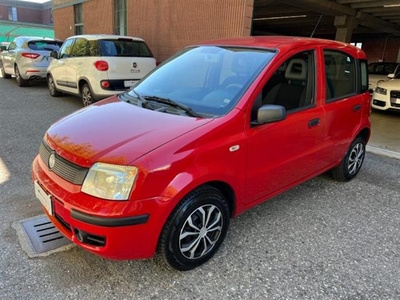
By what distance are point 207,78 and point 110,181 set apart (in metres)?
1.40

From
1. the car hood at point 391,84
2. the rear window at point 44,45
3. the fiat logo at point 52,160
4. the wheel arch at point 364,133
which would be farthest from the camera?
the rear window at point 44,45

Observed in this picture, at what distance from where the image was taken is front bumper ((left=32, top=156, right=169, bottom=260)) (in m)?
2.00

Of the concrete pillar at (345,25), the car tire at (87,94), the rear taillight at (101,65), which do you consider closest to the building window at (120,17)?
the car tire at (87,94)

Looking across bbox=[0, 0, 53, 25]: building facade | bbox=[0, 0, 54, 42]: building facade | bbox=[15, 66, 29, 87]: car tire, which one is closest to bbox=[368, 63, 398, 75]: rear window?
bbox=[15, 66, 29, 87]: car tire

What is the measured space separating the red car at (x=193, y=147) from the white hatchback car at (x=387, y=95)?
6.19 m

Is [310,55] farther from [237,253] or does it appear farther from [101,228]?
[101,228]

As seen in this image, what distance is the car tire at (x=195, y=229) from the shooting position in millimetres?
2221

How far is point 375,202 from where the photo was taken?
3.70 meters

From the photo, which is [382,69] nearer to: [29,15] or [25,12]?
[29,15]

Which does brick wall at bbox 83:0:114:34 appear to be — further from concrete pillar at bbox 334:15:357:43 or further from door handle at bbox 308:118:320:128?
door handle at bbox 308:118:320:128

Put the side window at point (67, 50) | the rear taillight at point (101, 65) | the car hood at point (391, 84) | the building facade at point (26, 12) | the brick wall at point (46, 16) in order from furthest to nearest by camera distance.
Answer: the brick wall at point (46, 16) < the building facade at point (26, 12) < the car hood at point (391, 84) < the side window at point (67, 50) < the rear taillight at point (101, 65)

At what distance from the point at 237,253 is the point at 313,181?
193 centimetres

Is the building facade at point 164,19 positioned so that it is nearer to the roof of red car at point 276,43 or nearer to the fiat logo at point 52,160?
the roof of red car at point 276,43

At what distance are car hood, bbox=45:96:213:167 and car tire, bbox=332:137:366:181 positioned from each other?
92.1 inches
